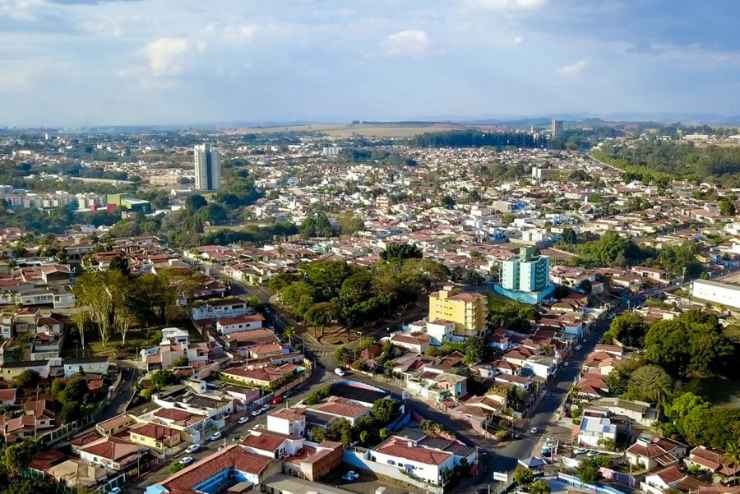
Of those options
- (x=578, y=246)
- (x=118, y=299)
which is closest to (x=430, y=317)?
(x=118, y=299)

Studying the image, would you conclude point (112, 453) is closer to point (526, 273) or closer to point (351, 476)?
point (351, 476)

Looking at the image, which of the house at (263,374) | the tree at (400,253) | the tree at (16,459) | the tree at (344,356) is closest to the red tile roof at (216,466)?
the tree at (16,459)

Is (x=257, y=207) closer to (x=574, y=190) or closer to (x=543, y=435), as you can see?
(x=574, y=190)

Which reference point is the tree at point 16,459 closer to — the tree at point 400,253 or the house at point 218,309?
the house at point 218,309

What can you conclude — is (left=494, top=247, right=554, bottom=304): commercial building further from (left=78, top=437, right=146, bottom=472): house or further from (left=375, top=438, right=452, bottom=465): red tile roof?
(left=78, top=437, right=146, bottom=472): house

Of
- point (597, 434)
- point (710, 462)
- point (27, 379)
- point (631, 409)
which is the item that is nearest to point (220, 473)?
point (27, 379)

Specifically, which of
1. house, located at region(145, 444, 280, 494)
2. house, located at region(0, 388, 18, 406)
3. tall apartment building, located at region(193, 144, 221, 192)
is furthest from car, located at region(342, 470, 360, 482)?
tall apartment building, located at region(193, 144, 221, 192)
